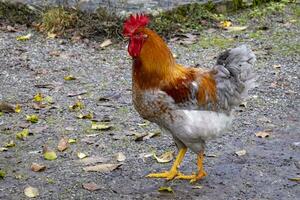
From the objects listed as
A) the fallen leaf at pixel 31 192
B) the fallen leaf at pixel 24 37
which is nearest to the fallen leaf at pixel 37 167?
the fallen leaf at pixel 31 192

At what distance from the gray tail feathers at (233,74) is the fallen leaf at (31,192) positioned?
1.75 meters

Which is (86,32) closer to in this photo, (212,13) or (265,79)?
(212,13)

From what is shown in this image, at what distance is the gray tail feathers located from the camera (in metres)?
5.59

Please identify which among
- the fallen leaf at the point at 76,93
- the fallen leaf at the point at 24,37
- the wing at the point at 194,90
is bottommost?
the fallen leaf at the point at 76,93

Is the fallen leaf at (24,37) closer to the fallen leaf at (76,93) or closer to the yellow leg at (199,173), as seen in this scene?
the fallen leaf at (76,93)

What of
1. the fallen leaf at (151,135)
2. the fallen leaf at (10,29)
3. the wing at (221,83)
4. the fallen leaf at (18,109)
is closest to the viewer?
the wing at (221,83)

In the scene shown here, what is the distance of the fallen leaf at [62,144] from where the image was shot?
6.35 m

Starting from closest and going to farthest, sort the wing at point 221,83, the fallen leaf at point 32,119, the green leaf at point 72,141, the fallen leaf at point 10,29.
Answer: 1. the wing at point 221,83
2. the green leaf at point 72,141
3. the fallen leaf at point 32,119
4. the fallen leaf at point 10,29

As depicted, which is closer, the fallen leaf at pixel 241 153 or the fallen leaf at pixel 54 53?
the fallen leaf at pixel 241 153

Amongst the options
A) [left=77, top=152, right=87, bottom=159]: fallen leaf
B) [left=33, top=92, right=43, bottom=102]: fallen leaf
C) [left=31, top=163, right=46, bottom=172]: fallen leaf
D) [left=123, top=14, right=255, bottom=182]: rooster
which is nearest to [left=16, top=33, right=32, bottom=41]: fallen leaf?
[left=33, top=92, right=43, bottom=102]: fallen leaf

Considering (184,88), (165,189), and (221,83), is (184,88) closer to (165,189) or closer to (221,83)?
(221,83)

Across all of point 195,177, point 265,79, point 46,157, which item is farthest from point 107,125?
point 265,79

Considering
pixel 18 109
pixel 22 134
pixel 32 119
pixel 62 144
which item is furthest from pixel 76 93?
pixel 62 144

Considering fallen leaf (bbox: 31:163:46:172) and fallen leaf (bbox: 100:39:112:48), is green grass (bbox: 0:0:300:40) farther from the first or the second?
fallen leaf (bbox: 31:163:46:172)
